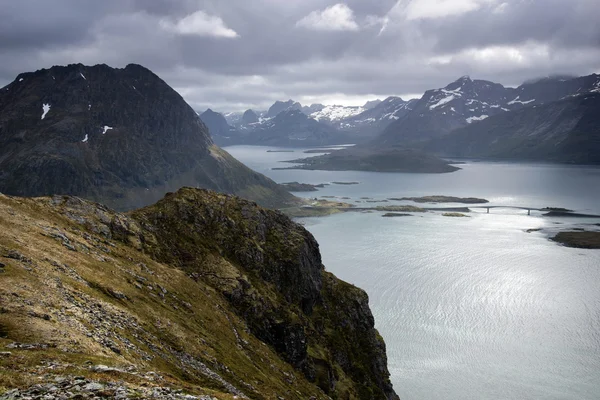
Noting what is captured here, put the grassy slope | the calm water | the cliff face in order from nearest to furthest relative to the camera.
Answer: the grassy slope
the cliff face
the calm water

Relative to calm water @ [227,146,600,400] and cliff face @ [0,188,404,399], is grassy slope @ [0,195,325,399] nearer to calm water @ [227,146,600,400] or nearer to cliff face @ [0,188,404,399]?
cliff face @ [0,188,404,399]

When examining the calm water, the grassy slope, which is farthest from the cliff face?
the calm water

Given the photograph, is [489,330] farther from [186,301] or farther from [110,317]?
[110,317]

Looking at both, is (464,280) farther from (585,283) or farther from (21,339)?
(21,339)

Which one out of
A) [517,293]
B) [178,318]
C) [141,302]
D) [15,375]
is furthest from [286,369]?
[517,293]

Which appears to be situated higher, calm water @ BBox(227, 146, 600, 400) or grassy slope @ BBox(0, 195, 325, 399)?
grassy slope @ BBox(0, 195, 325, 399)

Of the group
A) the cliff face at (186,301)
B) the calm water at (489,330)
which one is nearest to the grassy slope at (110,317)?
the cliff face at (186,301)

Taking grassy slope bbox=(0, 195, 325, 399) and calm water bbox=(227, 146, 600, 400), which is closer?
grassy slope bbox=(0, 195, 325, 399)

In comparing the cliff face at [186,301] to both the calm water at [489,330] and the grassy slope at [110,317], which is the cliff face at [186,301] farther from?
the calm water at [489,330]

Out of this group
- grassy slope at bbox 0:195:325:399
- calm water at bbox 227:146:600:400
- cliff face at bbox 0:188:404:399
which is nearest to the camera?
grassy slope at bbox 0:195:325:399
